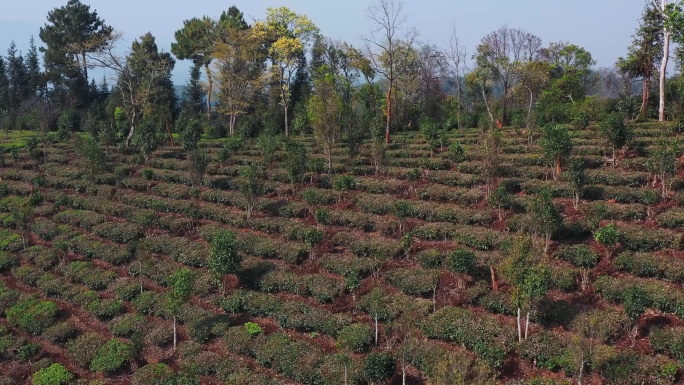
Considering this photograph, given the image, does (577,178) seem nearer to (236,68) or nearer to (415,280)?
(415,280)

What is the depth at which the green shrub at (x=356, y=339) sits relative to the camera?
1856 cm

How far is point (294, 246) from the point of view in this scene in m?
25.0

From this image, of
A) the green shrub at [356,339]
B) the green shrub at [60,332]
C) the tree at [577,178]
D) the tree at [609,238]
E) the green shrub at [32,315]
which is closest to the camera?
the green shrub at [356,339]

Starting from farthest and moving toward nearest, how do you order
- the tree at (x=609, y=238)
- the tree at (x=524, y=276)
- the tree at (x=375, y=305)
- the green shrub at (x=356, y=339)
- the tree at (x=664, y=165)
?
the tree at (x=664, y=165)
the tree at (x=609, y=238)
the tree at (x=375, y=305)
the green shrub at (x=356, y=339)
the tree at (x=524, y=276)

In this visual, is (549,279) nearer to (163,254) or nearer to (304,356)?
(304,356)

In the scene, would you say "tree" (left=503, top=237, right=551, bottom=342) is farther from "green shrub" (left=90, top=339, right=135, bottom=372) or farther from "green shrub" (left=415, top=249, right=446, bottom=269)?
"green shrub" (left=90, top=339, right=135, bottom=372)

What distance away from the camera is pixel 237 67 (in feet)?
156

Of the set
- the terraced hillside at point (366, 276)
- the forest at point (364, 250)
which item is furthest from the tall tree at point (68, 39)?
the terraced hillside at point (366, 276)

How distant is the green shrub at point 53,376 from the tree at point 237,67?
28.8m

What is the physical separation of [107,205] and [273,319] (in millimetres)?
17020

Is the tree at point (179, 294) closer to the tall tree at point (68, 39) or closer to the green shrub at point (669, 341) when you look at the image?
the green shrub at point (669, 341)

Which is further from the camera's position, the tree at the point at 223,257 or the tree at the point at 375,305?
the tree at the point at 223,257

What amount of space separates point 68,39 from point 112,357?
178 ft

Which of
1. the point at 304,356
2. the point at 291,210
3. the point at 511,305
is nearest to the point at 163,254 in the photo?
the point at 291,210
